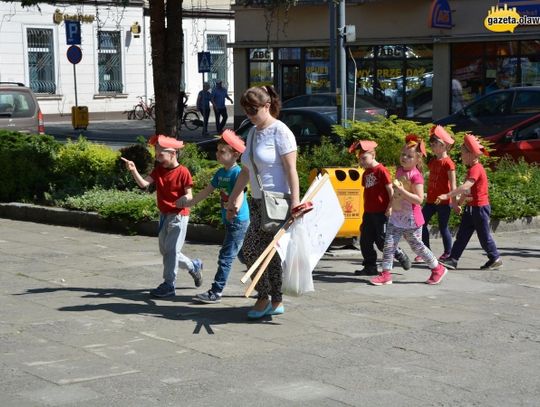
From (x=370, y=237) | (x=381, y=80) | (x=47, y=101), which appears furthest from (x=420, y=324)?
(x=47, y=101)

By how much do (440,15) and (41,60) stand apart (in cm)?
2083

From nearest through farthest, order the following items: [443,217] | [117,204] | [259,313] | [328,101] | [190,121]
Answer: [259,313] → [443,217] → [117,204] → [328,101] → [190,121]

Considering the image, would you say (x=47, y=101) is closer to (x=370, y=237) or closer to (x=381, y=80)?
(x=381, y=80)

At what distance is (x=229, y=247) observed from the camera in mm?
8719

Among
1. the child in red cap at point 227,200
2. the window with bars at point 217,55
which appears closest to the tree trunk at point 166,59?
the child in red cap at point 227,200

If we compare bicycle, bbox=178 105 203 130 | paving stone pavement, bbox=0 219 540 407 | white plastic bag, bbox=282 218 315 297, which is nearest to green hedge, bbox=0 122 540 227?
paving stone pavement, bbox=0 219 540 407

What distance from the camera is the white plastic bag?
7930 mm

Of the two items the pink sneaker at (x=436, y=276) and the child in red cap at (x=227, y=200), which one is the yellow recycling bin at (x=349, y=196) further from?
the child in red cap at (x=227, y=200)

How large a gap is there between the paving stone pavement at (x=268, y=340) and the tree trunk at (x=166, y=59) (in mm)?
4670

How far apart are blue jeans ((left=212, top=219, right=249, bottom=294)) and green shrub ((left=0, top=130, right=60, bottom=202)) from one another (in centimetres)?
698

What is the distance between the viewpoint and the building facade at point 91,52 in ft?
142

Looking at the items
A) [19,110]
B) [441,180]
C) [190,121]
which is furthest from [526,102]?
[190,121]

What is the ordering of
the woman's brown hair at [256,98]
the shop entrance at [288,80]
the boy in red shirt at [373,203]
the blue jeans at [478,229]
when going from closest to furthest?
the woman's brown hair at [256,98] < the boy in red shirt at [373,203] < the blue jeans at [478,229] < the shop entrance at [288,80]

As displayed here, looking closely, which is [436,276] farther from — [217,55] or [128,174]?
[217,55]
